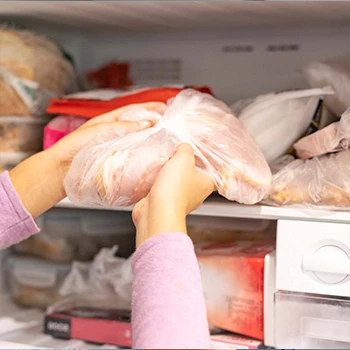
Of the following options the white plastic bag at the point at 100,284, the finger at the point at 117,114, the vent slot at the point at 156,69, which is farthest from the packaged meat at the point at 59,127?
the vent slot at the point at 156,69

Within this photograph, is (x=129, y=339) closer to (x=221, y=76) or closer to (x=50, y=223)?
(x=50, y=223)

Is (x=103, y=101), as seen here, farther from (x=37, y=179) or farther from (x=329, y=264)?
(x=329, y=264)

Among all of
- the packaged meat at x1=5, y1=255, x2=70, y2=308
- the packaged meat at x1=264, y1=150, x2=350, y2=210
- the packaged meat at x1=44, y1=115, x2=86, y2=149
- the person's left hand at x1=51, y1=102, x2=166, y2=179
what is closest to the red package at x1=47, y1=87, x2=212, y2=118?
the packaged meat at x1=44, y1=115, x2=86, y2=149

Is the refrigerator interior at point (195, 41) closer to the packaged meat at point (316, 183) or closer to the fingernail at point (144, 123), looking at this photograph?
the packaged meat at point (316, 183)

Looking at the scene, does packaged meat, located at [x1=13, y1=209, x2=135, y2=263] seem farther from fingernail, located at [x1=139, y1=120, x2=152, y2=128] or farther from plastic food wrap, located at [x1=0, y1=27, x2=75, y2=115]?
fingernail, located at [x1=139, y1=120, x2=152, y2=128]

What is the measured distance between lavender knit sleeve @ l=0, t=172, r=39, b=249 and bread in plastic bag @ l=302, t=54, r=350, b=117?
1.68 ft

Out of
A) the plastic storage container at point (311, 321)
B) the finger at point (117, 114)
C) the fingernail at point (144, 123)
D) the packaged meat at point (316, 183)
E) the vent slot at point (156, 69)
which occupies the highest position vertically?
the vent slot at point (156, 69)

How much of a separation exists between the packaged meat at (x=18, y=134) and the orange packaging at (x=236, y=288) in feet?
→ 1.27

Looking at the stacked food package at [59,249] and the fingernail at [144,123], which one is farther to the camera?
the stacked food package at [59,249]

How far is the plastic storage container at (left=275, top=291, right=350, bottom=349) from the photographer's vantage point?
0.92m

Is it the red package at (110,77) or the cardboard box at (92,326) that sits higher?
the red package at (110,77)

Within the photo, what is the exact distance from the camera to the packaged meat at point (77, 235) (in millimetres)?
1314

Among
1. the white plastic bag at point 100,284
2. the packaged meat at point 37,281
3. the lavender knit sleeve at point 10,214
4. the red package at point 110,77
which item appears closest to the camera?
the lavender knit sleeve at point 10,214

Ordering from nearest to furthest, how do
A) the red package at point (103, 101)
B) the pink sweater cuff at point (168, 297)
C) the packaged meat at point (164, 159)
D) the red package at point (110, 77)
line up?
the pink sweater cuff at point (168, 297), the packaged meat at point (164, 159), the red package at point (103, 101), the red package at point (110, 77)
